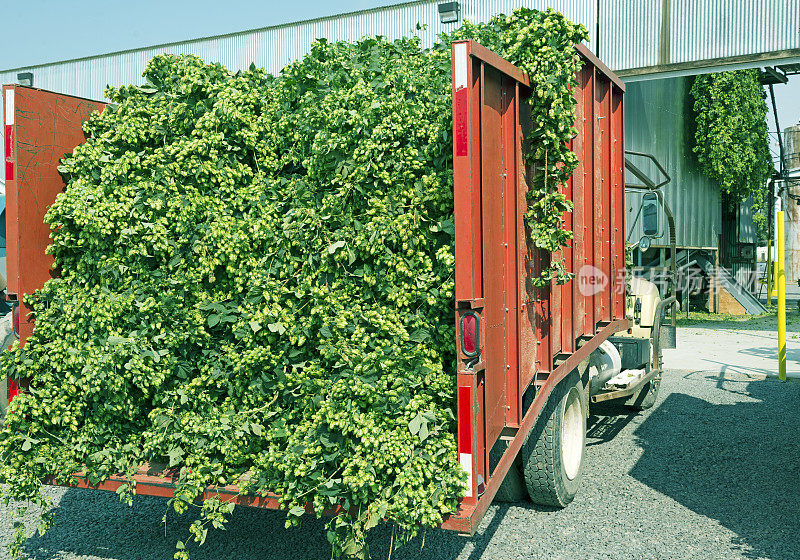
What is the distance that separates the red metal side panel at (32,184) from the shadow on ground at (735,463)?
4.54 m

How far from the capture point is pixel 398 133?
3.75m

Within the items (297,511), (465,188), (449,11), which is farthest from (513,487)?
(449,11)

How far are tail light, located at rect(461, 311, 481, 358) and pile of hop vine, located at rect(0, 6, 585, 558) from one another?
9.3 inches

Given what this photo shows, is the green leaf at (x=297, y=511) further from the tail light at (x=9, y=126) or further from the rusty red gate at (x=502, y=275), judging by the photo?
the tail light at (x=9, y=126)

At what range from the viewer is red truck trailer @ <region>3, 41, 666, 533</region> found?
333 centimetres

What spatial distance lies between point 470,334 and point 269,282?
118 centimetres

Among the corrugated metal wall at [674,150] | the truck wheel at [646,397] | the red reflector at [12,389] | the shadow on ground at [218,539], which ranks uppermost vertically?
the corrugated metal wall at [674,150]

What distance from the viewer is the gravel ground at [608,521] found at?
177 inches

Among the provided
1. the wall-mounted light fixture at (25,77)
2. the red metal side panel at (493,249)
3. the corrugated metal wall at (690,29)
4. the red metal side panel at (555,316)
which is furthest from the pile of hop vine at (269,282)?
the wall-mounted light fixture at (25,77)

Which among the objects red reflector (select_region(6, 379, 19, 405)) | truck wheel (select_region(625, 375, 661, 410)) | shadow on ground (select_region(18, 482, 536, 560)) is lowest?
shadow on ground (select_region(18, 482, 536, 560))

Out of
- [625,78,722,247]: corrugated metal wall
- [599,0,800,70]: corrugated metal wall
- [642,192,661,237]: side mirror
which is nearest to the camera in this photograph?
[642,192,661,237]: side mirror

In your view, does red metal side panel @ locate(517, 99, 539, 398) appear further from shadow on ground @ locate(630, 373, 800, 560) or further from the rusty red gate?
shadow on ground @ locate(630, 373, 800, 560)

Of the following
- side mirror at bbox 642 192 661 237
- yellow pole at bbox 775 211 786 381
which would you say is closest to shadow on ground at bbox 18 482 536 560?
side mirror at bbox 642 192 661 237

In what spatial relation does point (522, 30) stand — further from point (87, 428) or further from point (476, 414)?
point (87, 428)
